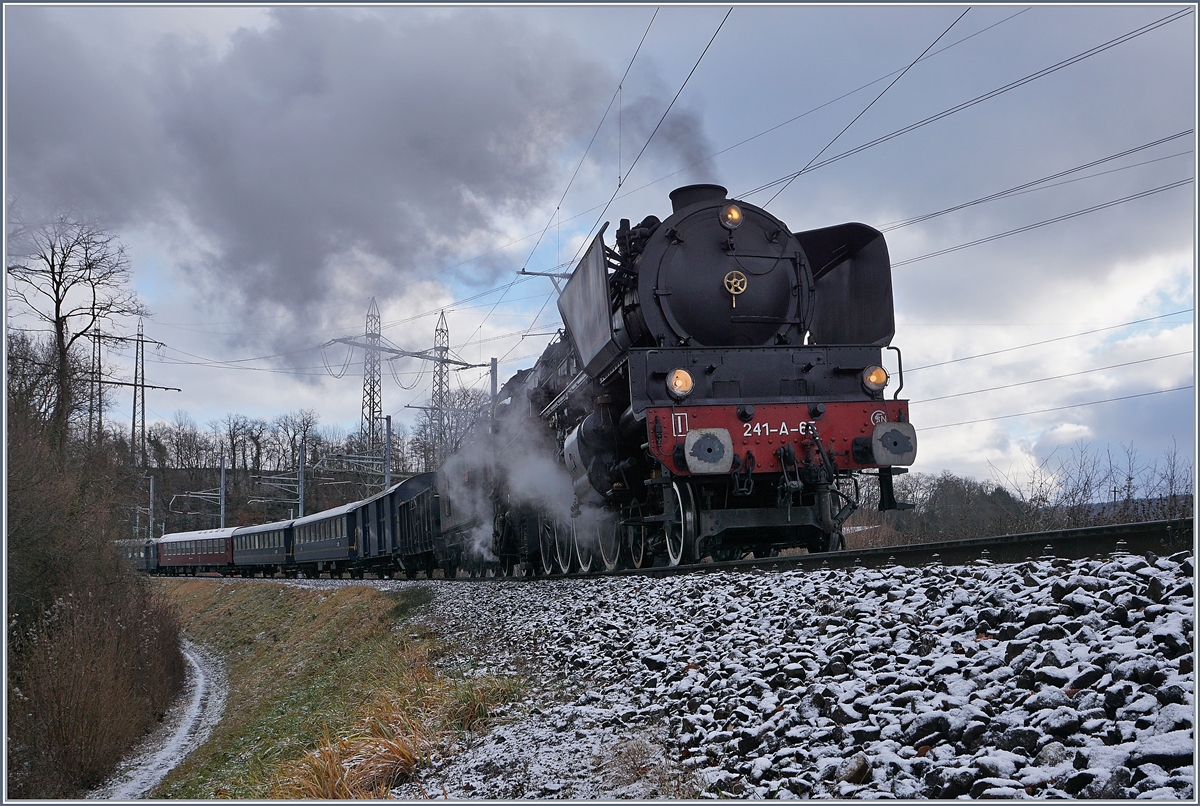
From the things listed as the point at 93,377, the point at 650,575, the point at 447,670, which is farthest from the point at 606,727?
the point at 93,377

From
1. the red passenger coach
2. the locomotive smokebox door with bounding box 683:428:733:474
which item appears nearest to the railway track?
the locomotive smokebox door with bounding box 683:428:733:474

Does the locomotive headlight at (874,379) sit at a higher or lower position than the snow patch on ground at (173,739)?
higher

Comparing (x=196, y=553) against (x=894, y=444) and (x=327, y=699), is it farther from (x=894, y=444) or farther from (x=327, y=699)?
(x=894, y=444)

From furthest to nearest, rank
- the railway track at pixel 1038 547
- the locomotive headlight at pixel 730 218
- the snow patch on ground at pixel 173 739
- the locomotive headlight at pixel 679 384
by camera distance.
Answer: the snow patch on ground at pixel 173 739 < the locomotive headlight at pixel 730 218 < the locomotive headlight at pixel 679 384 < the railway track at pixel 1038 547

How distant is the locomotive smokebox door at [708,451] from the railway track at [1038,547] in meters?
1.62

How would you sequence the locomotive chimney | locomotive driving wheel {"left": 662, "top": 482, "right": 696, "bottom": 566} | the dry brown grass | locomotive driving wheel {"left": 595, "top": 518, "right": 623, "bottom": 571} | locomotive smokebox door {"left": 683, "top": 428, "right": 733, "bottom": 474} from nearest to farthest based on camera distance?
locomotive smokebox door {"left": 683, "top": 428, "right": 733, "bottom": 474} < locomotive driving wheel {"left": 662, "top": 482, "right": 696, "bottom": 566} < the locomotive chimney < locomotive driving wheel {"left": 595, "top": 518, "right": 623, "bottom": 571} < the dry brown grass

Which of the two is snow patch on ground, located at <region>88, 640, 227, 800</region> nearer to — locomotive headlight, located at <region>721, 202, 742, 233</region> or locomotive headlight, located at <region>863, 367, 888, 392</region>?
locomotive headlight, located at <region>721, 202, 742, 233</region>

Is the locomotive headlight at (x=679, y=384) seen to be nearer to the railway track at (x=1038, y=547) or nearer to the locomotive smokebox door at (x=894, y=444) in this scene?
the locomotive smokebox door at (x=894, y=444)

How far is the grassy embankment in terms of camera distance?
5.01 meters

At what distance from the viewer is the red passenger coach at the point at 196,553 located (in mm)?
41000

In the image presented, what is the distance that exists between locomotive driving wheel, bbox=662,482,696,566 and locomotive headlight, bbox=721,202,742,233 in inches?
108

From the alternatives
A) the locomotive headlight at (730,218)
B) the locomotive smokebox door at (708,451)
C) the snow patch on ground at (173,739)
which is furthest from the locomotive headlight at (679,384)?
the snow patch on ground at (173,739)

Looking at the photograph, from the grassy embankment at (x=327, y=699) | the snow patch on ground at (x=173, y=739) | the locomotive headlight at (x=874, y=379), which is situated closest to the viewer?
the grassy embankment at (x=327, y=699)

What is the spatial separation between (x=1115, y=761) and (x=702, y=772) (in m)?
1.50
